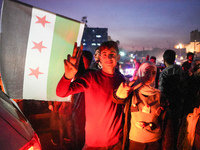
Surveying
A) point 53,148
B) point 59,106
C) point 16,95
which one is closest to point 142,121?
point 16,95

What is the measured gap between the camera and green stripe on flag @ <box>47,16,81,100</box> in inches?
92.7

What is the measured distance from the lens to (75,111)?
345cm

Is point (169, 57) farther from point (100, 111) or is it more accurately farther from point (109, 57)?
point (100, 111)

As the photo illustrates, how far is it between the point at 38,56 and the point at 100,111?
1292 millimetres

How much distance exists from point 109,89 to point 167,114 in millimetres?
988

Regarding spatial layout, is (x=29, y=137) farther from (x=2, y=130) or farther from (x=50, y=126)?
(x=50, y=126)

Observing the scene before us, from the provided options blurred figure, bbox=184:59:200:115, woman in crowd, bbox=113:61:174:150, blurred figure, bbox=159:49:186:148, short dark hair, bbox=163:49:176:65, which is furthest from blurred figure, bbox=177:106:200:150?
blurred figure, bbox=184:59:200:115

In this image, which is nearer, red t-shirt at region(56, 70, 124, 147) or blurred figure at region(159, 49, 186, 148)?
red t-shirt at region(56, 70, 124, 147)

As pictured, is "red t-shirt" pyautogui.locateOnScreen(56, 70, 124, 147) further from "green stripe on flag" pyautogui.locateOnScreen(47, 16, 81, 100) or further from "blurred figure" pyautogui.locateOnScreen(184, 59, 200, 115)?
"blurred figure" pyautogui.locateOnScreen(184, 59, 200, 115)

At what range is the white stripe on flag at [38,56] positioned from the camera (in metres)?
2.29

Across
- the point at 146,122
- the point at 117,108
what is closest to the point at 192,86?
the point at 146,122

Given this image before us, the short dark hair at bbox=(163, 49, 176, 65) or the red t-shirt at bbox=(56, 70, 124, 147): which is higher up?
the short dark hair at bbox=(163, 49, 176, 65)

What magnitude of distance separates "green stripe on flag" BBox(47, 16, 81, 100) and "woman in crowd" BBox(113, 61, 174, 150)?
119 cm

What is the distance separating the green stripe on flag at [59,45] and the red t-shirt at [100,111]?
0.55 meters
